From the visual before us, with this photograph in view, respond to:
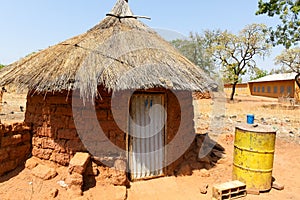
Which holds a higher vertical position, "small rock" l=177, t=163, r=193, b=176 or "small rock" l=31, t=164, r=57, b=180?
"small rock" l=31, t=164, r=57, b=180

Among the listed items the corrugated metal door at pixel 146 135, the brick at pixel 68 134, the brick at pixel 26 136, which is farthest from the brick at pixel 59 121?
the corrugated metal door at pixel 146 135

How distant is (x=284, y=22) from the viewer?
15562mm

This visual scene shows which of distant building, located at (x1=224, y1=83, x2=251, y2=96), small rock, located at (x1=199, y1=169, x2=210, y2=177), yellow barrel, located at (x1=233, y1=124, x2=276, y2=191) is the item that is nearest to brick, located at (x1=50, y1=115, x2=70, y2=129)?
small rock, located at (x1=199, y1=169, x2=210, y2=177)

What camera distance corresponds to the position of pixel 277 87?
30422 millimetres

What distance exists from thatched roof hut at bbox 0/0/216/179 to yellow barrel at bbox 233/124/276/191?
140cm

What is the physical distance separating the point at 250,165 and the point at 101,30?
4875 millimetres

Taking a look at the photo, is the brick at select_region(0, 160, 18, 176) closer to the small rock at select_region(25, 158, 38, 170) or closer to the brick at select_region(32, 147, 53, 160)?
the small rock at select_region(25, 158, 38, 170)

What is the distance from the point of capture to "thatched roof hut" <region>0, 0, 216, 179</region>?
4.45m

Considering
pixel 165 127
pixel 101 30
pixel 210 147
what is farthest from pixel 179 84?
pixel 210 147

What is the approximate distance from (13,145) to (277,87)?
3263 cm

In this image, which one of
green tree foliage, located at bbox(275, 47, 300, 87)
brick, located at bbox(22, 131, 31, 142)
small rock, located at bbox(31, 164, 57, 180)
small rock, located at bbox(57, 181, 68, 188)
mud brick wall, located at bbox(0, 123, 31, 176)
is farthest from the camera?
green tree foliage, located at bbox(275, 47, 300, 87)

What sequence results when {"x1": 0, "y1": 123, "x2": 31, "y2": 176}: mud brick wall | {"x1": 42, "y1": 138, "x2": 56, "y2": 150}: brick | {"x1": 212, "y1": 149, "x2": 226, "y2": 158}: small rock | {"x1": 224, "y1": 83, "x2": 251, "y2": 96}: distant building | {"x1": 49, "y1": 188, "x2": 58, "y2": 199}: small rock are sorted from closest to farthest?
{"x1": 49, "y1": 188, "x2": 58, "y2": 199}: small rock < {"x1": 0, "y1": 123, "x2": 31, "y2": 176}: mud brick wall < {"x1": 42, "y1": 138, "x2": 56, "y2": 150}: brick < {"x1": 212, "y1": 149, "x2": 226, "y2": 158}: small rock < {"x1": 224, "y1": 83, "x2": 251, "y2": 96}: distant building

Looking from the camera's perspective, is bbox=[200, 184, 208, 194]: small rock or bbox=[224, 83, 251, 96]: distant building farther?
bbox=[224, 83, 251, 96]: distant building

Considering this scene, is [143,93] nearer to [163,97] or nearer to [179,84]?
[163,97]
